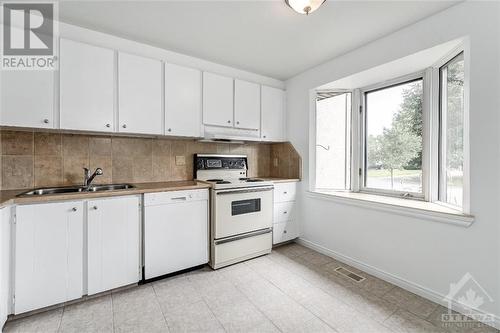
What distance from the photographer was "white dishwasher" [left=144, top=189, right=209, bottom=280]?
6.68ft

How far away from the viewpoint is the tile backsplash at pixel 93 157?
1951mm

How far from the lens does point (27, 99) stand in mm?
1735

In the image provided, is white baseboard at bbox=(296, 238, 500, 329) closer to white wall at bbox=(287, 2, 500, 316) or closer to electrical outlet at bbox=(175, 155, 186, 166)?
white wall at bbox=(287, 2, 500, 316)

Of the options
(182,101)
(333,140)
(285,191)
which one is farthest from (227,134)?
(333,140)

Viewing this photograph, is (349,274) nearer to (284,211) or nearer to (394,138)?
(284,211)

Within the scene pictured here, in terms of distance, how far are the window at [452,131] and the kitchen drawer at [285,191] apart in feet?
5.07

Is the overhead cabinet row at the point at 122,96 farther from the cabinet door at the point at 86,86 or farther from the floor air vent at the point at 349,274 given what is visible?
the floor air vent at the point at 349,274

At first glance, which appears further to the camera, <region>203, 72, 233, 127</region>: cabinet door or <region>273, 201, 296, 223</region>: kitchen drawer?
<region>273, 201, 296, 223</region>: kitchen drawer

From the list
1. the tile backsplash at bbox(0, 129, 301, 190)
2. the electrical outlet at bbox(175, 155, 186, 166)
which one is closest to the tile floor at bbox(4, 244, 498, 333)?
the tile backsplash at bbox(0, 129, 301, 190)

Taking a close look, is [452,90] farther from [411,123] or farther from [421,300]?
[421,300]

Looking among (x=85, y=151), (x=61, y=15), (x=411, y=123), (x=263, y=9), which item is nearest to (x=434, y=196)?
(x=411, y=123)

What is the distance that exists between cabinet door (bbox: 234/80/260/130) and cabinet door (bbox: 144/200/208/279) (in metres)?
1.16

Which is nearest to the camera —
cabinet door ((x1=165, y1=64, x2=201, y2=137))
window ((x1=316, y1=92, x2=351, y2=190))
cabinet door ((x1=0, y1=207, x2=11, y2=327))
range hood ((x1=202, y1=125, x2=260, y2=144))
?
cabinet door ((x1=0, y1=207, x2=11, y2=327))

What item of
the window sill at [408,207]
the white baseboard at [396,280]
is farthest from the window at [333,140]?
the white baseboard at [396,280]
